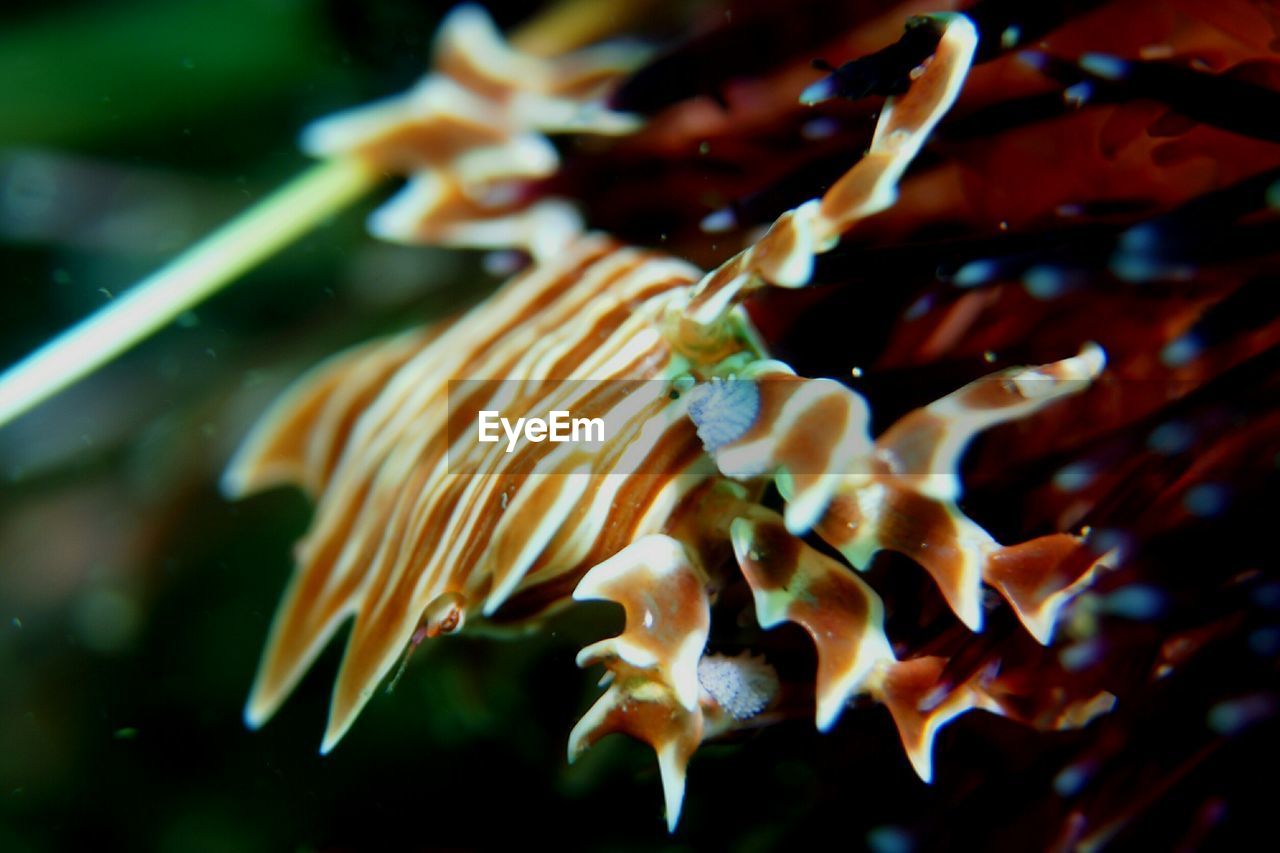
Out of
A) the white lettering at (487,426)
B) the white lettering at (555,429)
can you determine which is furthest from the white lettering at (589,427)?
the white lettering at (487,426)

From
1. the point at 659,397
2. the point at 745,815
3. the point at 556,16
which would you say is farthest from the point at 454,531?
the point at 556,16

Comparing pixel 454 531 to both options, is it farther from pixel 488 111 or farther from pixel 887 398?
pixel 488 111

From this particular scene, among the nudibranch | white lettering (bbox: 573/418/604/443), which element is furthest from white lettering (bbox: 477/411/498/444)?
white lettering (bbox: 573/418/604/443)

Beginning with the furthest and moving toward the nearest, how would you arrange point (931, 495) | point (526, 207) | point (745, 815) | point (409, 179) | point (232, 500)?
point (232, 500) < point (409, 179) < point (526, 207) < point (745, 815) < point (931, 495)

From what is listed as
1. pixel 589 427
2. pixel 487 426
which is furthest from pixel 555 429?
pixel 487 426

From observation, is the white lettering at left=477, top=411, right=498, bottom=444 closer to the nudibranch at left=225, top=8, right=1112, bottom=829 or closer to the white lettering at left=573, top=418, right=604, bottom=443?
the nudibranch at left=225, top=8, right=1112, bottom=829

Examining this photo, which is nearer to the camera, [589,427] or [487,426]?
[589,427]

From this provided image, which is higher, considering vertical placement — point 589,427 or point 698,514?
point 589,427

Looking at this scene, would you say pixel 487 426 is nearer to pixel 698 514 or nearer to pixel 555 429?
pixel 555 429
